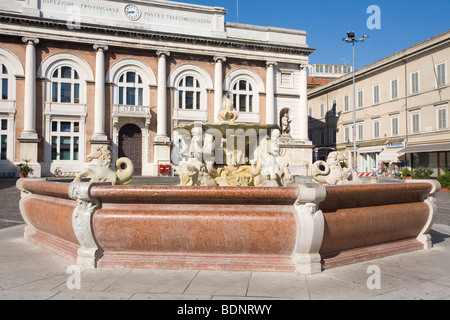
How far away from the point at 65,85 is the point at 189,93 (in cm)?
1085

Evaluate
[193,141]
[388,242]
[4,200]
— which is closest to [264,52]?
[4,200]

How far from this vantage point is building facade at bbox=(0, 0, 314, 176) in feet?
97.3

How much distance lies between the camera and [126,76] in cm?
3256

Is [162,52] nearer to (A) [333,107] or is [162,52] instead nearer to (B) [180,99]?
(B) [180,99]

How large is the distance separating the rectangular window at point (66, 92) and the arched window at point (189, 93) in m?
9.46

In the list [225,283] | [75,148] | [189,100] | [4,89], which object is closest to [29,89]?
[4,89]

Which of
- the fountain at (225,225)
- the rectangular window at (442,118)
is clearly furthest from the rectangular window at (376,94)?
the fountain at (225,225)

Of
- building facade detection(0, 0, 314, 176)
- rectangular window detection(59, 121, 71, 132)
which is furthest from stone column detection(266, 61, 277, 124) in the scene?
rectangular window detection(59, 121, 71, 132)

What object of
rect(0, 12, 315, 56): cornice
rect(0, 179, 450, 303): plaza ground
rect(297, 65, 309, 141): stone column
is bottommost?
rect(0, 179, 450, 303): plaza ground

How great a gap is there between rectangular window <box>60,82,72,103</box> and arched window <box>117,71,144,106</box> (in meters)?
4.06

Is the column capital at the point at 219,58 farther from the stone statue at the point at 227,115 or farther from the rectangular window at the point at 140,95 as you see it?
the stone statue at the point at 227,115

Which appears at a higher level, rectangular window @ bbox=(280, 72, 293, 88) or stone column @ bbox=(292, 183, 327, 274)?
rectangular window @ bbox=(280, 72, 293, 88)

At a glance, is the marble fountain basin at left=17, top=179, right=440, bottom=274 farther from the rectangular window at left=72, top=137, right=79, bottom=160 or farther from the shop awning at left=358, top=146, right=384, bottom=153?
the shop awning at left=358, top=146, right=384, bottom=153
